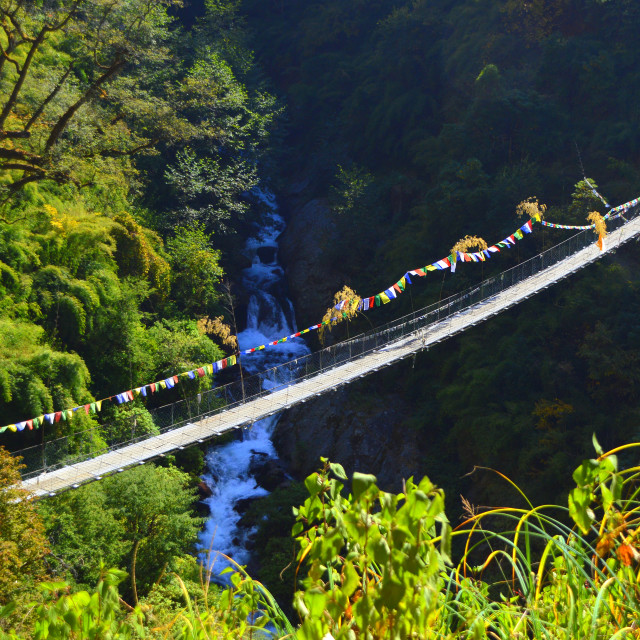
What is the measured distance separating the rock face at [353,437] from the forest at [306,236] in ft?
0.35

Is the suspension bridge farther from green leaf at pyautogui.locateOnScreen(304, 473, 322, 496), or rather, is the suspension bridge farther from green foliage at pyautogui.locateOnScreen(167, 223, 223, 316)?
green leaf at pyautogui.locateOnScreen(304, 473, 322, 496)

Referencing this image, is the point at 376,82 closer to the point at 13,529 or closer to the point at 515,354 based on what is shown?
the point at 515,354

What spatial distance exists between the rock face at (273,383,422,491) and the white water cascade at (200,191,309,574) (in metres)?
0.80

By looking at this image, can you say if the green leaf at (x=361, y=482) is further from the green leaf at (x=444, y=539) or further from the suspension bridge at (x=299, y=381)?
the suspension bridge at (x=299, y=381)

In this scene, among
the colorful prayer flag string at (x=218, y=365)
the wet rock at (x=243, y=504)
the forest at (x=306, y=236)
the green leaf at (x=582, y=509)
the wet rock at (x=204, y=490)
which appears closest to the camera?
the green leaf at (x=582, y=509)

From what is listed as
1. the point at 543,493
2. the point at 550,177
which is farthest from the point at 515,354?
the point at 550,177

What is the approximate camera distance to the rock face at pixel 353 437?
15.0 metres

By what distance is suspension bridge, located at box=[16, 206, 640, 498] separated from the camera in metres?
9.66

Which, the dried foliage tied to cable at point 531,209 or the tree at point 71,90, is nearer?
the tree at point 71,90

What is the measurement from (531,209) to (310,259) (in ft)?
26.6

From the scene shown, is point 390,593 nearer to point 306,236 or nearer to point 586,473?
point 586,473

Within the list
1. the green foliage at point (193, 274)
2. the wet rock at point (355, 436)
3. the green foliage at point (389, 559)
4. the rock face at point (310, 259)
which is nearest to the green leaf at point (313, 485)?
the green foliage at point (389, 559)

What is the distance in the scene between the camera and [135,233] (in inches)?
649

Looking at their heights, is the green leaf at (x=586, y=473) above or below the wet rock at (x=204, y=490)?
below
